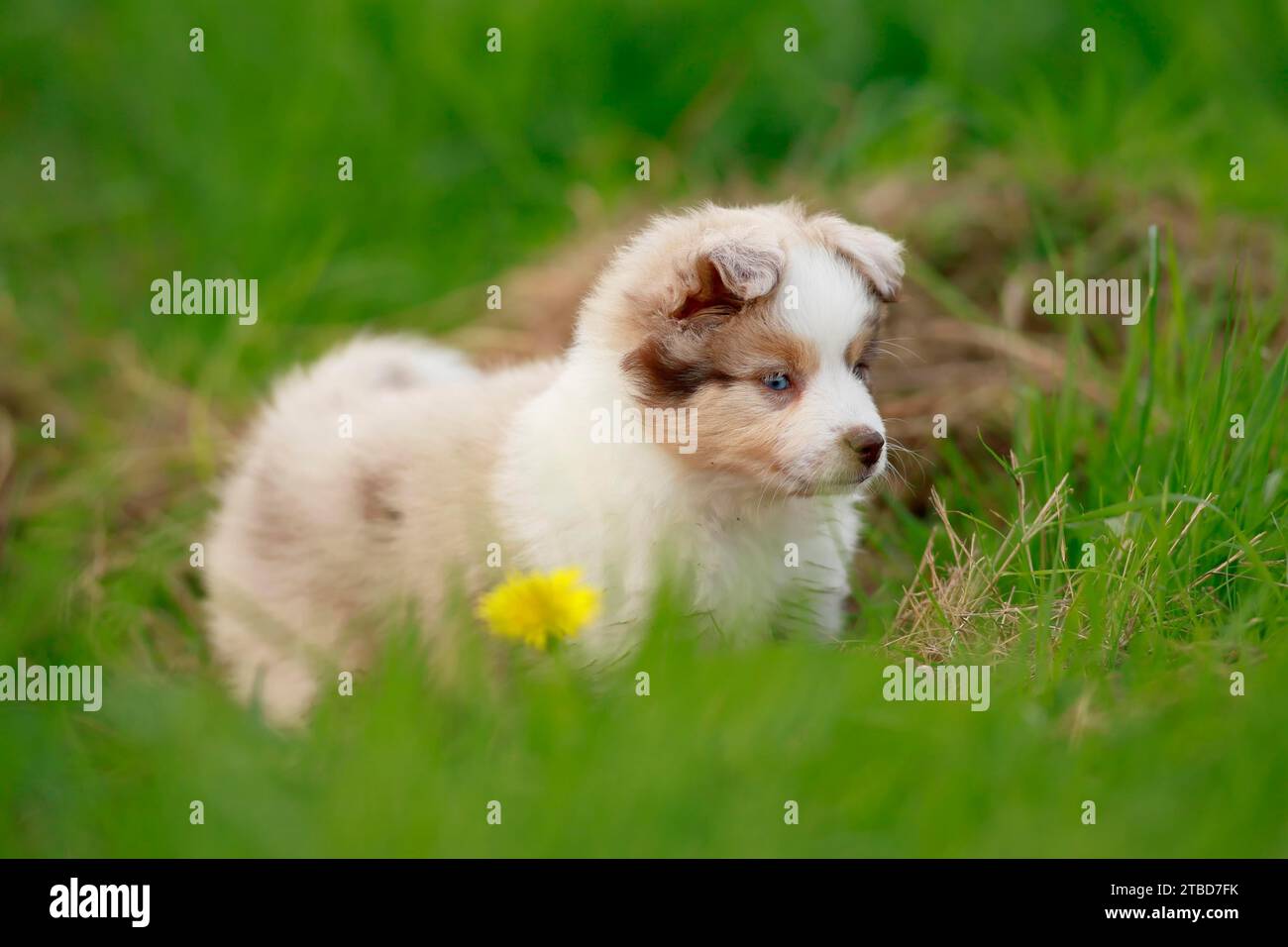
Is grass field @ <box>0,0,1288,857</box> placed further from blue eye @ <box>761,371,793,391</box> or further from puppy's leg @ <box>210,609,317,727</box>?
blue eye @ <box>761,371,793,391</box>

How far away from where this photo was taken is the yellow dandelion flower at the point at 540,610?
366cm

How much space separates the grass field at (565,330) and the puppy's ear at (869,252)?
2.26 ft

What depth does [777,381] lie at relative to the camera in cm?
395

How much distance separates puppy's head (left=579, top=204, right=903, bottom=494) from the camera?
384 centimetres

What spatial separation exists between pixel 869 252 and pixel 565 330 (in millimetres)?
2474

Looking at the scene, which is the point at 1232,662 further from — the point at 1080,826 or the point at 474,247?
the point at 474,247

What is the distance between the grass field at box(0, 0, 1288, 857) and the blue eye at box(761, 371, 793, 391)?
0.68m

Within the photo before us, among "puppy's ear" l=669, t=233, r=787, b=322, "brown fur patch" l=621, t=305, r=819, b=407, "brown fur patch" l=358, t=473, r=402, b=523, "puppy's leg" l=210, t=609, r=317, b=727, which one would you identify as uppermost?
"puppy's ear" l=669, t=233, r=787, b=322

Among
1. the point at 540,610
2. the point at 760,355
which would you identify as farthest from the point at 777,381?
the point at 540,610

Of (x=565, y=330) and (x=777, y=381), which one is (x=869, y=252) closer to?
(x=777, y=381)

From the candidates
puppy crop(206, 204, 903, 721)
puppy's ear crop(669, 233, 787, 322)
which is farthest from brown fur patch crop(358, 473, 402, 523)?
puppy's ear crop(669, 233, 787, 322)

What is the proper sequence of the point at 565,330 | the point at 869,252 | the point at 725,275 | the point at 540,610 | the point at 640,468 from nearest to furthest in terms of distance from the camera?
the point at 540,610 → the point at 725,275 → the point at 640,468 → the point at 869,252 → the point at 565,330

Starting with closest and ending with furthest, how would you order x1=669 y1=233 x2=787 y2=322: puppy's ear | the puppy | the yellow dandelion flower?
the yellow dandelion flower
x1=669 y1=233 x2=787 y2=322: puppy's ear
the puppy

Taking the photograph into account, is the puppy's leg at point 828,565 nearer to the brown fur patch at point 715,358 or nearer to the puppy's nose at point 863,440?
the puppy's nose at point 863,440
